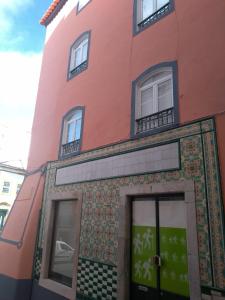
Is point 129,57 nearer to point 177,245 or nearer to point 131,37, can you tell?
point 131,37

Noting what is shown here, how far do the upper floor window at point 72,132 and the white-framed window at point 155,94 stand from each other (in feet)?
6.90

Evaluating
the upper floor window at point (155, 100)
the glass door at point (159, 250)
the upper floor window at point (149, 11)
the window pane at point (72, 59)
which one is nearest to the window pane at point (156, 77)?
the upper floor window at point (155, 100)

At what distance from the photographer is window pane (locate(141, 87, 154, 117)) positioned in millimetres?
5566

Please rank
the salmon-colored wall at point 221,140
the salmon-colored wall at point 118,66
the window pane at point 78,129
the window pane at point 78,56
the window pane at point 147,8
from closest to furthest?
the salmon-colored wall at point 221,140, the salmon-colored wall at point 118,66, the window pane at point 147,8, the window pane at point 78,129, the window pane at point 78,56

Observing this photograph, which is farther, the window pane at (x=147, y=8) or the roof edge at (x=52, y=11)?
the roof edge at (x=52, y=11)

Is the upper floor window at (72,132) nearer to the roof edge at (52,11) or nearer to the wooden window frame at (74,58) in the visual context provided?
the wooden window frame at (74,58)

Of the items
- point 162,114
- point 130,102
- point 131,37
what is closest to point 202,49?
point 162,114

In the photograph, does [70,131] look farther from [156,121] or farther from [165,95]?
[165,95]

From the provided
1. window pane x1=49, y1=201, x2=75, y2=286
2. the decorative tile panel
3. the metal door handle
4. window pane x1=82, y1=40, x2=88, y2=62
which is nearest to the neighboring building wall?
window pane x1=82, y1=40, x2=88, y2=62

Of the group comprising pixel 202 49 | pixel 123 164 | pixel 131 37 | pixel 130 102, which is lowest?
pixel 123 164

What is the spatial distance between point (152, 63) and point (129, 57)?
916 millimetres

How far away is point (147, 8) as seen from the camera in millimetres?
6520

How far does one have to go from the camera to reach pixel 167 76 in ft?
17.7

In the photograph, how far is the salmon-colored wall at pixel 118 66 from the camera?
180 inches
